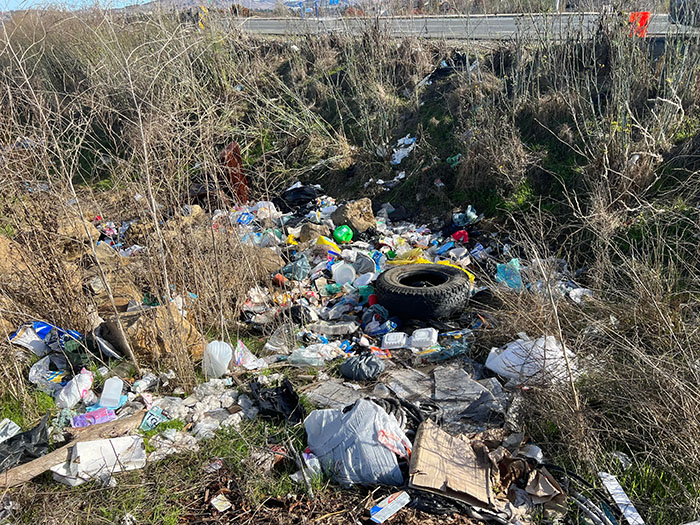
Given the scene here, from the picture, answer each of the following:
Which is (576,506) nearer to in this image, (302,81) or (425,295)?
(425,295)

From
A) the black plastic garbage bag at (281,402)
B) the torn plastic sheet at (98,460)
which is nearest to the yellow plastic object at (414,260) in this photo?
the black plastic garbage bag at (281,402)

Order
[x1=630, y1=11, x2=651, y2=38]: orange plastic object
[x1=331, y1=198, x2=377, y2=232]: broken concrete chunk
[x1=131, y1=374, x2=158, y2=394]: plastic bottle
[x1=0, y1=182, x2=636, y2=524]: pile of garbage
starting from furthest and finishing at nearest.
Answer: [x1=331, y1=198, x2=377, y2=232]: broken concrete chunk < [x1=630, y1=11, x2=651, y2=38]: orange plastic object < [x1=131, y1=374, x2=158, y2=394]: plastic bottle < [x1=0, y1=182, x2=636, y2=524]: pile of garbage

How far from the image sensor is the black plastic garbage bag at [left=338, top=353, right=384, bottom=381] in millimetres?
4102

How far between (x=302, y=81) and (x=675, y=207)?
25.7 ft

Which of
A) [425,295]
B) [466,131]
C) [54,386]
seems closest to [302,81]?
[466,131]

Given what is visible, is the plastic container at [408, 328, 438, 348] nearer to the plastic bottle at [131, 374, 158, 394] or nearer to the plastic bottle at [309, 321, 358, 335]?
the plastic bottle at [309, 321, 358, 335]

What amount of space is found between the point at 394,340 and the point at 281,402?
1.41m

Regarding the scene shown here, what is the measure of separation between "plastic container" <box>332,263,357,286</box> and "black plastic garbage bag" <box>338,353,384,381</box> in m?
1.81

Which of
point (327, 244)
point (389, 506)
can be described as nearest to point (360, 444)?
point (389, 506)

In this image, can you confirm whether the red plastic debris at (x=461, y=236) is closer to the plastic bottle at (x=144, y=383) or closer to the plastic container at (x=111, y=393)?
the plastic bottle at (x=144, y=383)

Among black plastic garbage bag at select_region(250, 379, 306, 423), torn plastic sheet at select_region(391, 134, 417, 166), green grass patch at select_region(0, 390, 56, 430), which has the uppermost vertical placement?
torn plastic sheet at select_region(391, 134, 417, 166)

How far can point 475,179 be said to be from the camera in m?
7.03

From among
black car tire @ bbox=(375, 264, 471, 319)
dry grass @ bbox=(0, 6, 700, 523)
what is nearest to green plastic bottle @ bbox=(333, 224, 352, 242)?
Result: dry grass @ bbox=(0, 6, 700, 523)

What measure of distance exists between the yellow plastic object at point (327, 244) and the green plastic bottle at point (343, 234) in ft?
0.60
